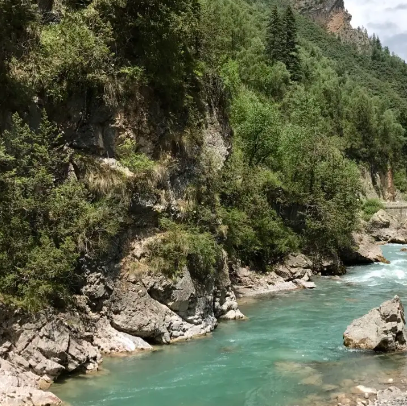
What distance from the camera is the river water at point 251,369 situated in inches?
504

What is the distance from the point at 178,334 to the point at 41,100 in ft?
31.7

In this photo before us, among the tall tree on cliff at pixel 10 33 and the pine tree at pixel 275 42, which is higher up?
the pine tree at pixel 275 42

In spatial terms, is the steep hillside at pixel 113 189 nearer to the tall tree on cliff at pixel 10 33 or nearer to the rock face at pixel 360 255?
the tall tree on cliff at pixel 10 33

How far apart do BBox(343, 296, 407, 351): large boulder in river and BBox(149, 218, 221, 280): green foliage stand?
237 inches

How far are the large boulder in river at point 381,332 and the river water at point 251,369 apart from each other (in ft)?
1.67

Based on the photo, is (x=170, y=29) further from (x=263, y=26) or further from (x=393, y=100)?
(x=393, y=100)

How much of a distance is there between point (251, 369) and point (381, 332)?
520 centimetres

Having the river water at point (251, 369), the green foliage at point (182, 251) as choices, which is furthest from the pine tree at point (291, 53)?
the green foliage at point (182, 251)

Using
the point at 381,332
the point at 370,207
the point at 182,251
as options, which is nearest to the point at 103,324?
the point at 182,251

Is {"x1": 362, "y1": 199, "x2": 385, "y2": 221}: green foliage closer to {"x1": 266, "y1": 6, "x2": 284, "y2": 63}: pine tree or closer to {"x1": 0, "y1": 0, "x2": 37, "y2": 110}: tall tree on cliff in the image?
{"x1": 266, "y1": 6, "x2": 284, "y2": 63}: pine tree

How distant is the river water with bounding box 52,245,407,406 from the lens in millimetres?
12789

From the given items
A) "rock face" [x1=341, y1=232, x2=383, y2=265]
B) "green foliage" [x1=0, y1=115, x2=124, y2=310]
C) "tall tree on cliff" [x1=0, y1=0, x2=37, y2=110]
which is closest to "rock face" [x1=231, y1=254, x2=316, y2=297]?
"rock face" [x1=341, y1=232, x2=383, y2=265]

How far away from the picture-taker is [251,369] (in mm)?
15016

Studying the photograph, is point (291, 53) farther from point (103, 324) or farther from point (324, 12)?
point (324, 12)
